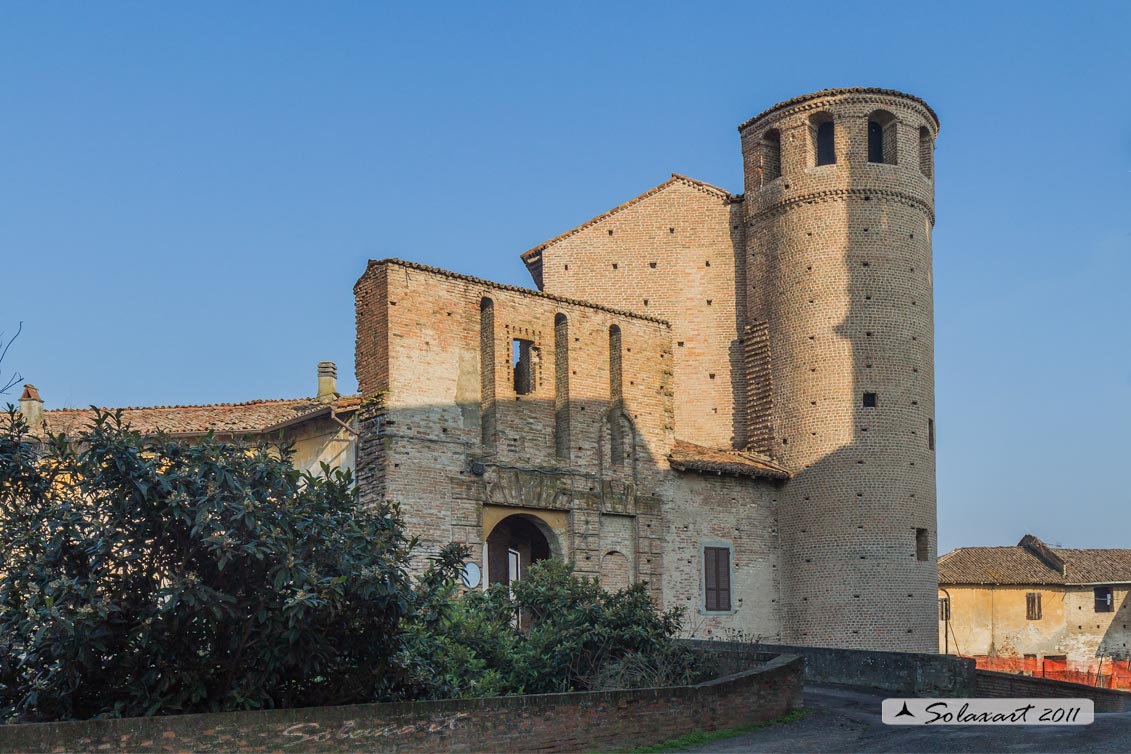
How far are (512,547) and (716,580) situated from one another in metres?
4.21

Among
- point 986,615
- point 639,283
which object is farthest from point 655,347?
point 986,615

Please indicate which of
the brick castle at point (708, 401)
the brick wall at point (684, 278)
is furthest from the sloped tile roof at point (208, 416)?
Result: the brick wall at point (684, 278)

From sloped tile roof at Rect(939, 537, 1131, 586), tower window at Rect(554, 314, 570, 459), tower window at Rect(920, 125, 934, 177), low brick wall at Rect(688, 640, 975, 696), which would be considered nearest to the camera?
low brick wall at Rect(688, 640, 975, 696)

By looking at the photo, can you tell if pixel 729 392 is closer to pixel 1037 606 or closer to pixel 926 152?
pixel 926 152

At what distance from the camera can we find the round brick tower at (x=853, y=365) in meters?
24.1

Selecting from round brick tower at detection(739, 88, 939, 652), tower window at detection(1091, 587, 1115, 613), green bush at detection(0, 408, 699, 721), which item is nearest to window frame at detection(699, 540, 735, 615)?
round brick tower at detection(739, 88, 939, 652)

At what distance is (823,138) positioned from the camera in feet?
86.4

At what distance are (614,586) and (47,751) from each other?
604 inches

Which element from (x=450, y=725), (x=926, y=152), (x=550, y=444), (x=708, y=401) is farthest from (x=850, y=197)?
(x=450, y=725)

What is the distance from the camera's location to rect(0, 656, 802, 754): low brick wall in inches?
344

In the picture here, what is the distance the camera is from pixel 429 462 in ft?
67.6

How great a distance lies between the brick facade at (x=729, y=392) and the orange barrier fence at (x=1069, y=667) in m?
9.69

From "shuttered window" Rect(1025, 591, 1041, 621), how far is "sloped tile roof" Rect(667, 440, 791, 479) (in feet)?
70.6

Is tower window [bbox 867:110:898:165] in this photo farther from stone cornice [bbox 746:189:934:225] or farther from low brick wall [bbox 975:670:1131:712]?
low brick wall [bbox 975:670:1131:712]
